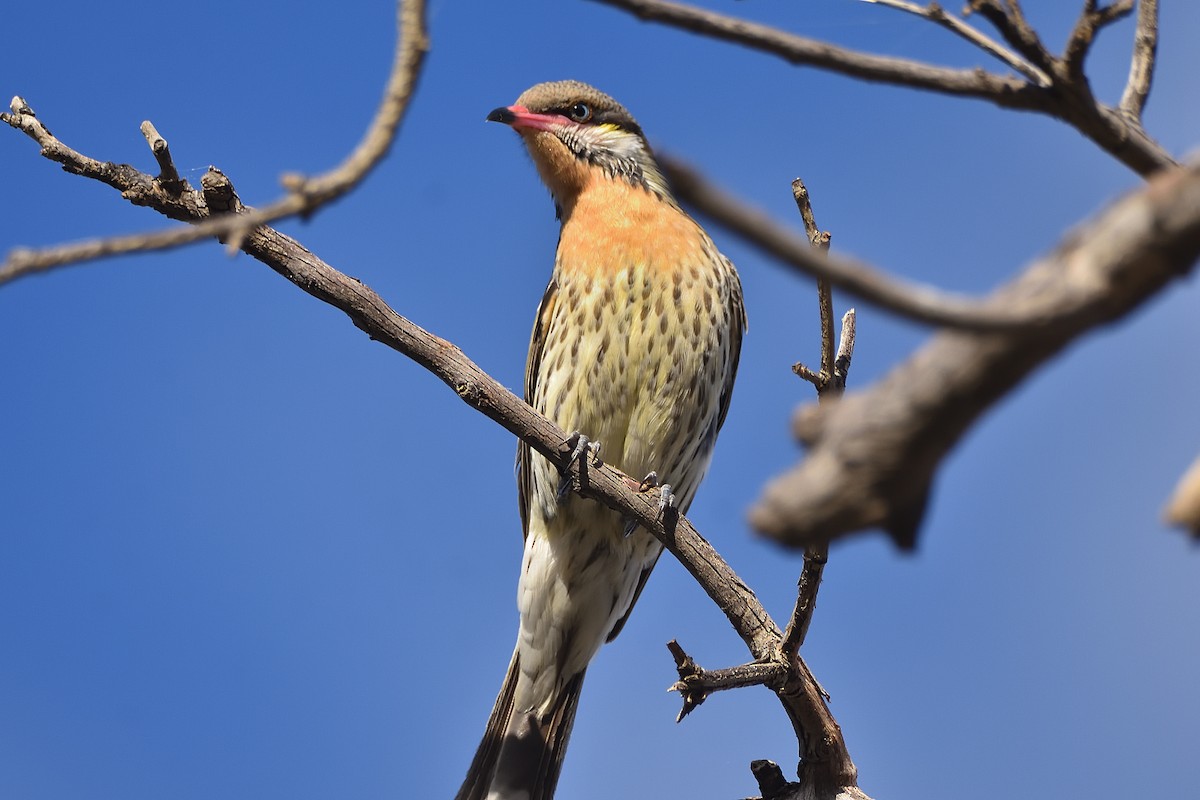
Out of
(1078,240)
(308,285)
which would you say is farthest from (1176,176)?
(308,285)

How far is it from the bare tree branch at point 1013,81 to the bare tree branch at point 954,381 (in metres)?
0.96

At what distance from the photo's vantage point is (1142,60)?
8.60 feet

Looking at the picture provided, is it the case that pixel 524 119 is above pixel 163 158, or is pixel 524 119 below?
above

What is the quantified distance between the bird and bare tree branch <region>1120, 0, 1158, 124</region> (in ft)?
9.38

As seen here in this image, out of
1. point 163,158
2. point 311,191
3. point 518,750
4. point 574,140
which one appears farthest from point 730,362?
point 311,191

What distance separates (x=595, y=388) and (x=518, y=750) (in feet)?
6.15

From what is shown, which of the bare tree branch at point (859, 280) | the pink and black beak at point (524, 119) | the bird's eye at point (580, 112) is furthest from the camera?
the bird's eye at point (580, 112)

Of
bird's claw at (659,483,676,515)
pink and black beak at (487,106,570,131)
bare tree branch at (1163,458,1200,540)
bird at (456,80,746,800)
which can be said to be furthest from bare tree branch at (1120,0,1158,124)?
pink and black beak at (487,106,570,131)

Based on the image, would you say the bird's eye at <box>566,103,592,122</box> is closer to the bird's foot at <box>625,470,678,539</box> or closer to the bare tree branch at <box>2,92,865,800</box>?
the bird's foot at <box>625,470,678,539</box>

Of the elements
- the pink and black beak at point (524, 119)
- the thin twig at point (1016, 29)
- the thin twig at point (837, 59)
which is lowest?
the thin twig at point (837, 59)

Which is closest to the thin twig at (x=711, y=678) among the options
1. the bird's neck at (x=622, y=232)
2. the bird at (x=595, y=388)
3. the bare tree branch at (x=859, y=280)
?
the bird at (x=595, y=388)

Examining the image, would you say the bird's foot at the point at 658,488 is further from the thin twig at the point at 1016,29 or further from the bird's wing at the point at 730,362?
the thin twig at the point at 1016,29

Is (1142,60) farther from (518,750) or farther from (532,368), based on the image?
(518,750)

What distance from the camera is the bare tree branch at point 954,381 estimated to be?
42.4 inches
